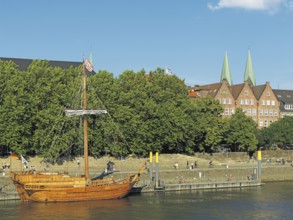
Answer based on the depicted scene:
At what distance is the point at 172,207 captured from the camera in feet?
186

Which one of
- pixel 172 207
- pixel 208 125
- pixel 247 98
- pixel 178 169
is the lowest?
pixel 172 207

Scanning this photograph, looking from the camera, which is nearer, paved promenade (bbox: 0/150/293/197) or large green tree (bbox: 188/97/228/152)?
paved promenade (bbox: 0/150/293/197)

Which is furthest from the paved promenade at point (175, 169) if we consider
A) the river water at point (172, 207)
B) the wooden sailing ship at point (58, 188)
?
the river water at point (172, 207)

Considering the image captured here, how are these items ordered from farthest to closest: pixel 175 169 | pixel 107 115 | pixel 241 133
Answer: pixel 241 133
pixel 107 115
pixel 175 169

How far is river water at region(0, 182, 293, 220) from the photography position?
52.0 metres

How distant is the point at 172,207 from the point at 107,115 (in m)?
31.1

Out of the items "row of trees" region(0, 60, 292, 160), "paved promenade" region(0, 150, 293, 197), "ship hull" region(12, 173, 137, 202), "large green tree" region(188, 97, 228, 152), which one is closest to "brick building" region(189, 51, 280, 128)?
"large green tree" region(188, 97, 228, 152)

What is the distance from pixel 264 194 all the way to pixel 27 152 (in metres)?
36.8

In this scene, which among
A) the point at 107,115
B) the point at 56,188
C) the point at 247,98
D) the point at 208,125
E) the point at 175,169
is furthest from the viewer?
the point at 247,98

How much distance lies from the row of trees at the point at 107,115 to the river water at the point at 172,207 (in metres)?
16.4

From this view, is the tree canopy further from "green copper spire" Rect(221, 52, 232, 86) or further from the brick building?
"green copper spire" Rect(221, 52, 232, 86)

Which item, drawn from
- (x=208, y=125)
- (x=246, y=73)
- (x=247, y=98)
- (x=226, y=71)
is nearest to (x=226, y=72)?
(x=226, y=71)

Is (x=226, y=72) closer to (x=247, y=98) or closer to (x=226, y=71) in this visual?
(x=226, y=71)

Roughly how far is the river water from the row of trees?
16.4 m
